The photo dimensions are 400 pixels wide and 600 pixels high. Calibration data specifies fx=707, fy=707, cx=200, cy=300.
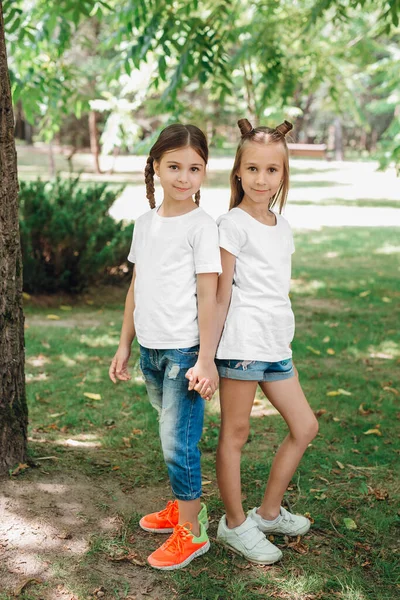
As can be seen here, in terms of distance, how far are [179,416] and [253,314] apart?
0.47 metres

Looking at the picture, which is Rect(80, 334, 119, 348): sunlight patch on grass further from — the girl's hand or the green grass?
the girl's hand

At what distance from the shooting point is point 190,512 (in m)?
2.77

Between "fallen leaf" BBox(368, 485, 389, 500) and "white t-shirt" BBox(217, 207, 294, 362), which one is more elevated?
"white t-shirt" BBox(217, 207, 294, 362)

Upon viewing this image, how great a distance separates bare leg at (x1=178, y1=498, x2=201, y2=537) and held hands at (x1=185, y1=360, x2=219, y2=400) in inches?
19.4

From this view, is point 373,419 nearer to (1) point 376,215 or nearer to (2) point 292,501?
(2) point 292,501

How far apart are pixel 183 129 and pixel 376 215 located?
1511 cm

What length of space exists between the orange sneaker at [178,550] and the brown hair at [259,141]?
1312 mm

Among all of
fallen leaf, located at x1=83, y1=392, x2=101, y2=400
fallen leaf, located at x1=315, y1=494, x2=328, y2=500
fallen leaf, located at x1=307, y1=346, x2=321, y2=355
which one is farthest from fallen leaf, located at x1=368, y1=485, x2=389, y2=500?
fallen leaf, located at x1=307, y1=346, x2=321, y2=355

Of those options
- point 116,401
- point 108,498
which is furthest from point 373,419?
point 108,498

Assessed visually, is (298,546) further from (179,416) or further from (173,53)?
(173,53)

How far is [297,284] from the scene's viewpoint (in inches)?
352

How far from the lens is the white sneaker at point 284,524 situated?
119 inches

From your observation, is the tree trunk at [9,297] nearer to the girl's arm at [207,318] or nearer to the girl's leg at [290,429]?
the girl's arm at [207,318]

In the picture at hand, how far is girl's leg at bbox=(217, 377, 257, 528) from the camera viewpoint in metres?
2.73
